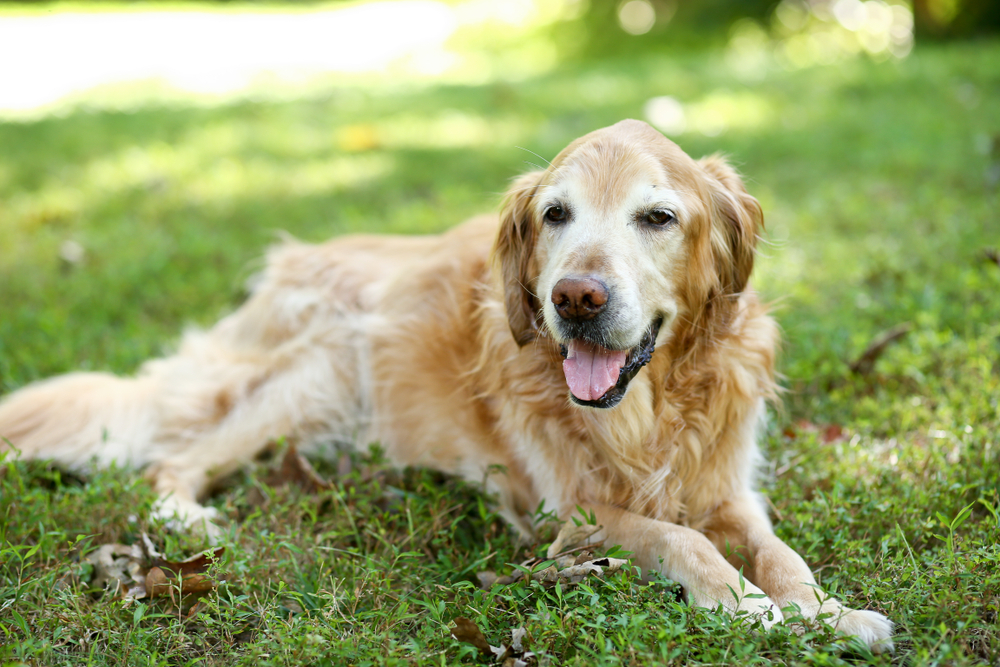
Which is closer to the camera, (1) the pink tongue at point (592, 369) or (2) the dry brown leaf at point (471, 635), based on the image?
(2) the dry brown leaf at point (471, 635)

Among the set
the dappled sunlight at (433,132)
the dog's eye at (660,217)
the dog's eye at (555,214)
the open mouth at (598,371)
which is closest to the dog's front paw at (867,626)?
the open mouth at (598,371)

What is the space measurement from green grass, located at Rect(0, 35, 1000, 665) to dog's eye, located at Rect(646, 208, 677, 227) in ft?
2.47

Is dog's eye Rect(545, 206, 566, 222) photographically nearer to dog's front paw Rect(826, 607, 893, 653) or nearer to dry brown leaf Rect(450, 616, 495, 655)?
dry brown leaf Rect(450, 616, 495, 655)

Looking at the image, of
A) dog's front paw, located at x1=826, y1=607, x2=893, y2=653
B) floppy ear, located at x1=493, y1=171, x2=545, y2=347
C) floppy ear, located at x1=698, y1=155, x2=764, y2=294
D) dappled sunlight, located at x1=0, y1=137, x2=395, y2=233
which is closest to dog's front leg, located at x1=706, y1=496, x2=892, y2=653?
dog's front paw, located at x1=826, y1=607, x2=893, y2=653

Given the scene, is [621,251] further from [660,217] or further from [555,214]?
[555,214]

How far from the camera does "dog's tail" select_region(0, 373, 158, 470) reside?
10.3 feet

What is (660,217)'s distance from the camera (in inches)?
101

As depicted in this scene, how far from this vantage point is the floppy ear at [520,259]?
280 cm

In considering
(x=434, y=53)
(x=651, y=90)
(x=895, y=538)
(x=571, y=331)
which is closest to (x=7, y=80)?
(x=434, y=53)

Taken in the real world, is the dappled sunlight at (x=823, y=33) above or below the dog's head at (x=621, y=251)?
above

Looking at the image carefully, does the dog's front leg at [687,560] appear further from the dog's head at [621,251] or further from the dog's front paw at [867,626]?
the dog's head at [621,251]

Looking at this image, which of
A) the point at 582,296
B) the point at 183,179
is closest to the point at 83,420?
the point at 582,296

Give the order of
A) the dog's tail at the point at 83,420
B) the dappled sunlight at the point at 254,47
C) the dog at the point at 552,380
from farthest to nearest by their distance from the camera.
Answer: the dappled sunlight at the point at 254,47, the dog's tail at the point at 83,420, the dog at the point at 552,380

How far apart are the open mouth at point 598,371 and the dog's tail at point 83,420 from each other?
1921 mm
